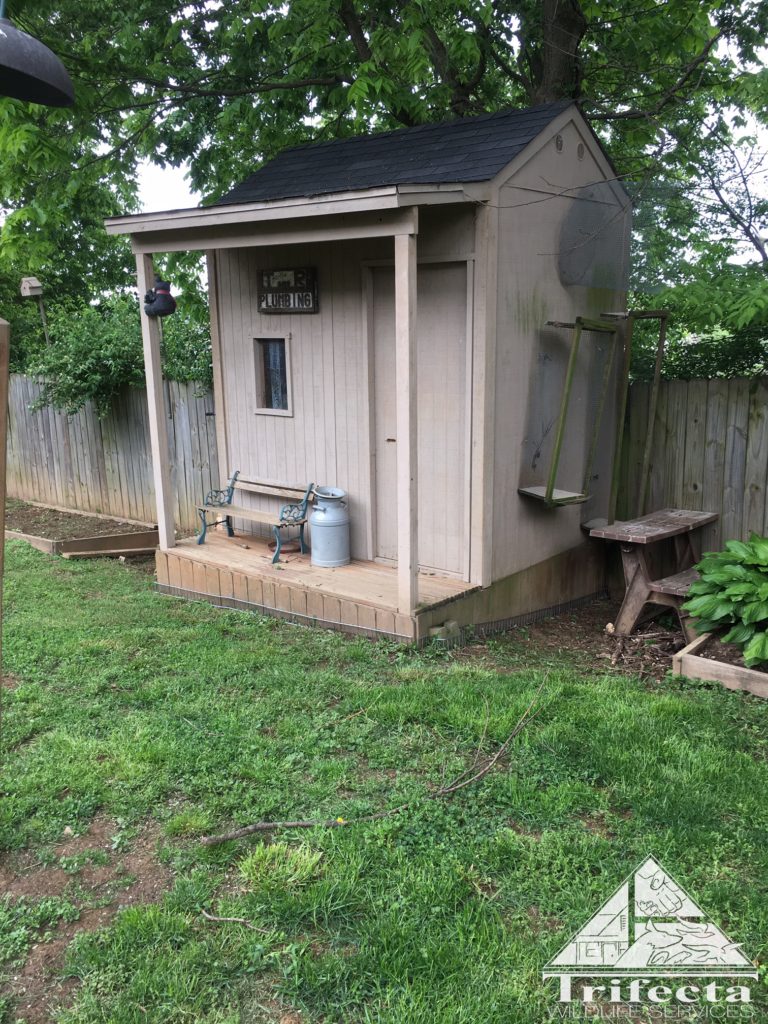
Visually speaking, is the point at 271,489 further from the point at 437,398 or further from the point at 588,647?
the point at 588,647

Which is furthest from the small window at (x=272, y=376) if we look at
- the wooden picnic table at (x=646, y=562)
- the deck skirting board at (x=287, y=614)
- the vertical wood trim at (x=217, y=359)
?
the wooden picnic table at (x=646, y=562)

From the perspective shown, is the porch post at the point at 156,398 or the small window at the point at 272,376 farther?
the small window at the point at 272,376

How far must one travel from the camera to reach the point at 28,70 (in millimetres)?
2268

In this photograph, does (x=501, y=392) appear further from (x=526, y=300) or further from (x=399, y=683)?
(x=399, y=683)

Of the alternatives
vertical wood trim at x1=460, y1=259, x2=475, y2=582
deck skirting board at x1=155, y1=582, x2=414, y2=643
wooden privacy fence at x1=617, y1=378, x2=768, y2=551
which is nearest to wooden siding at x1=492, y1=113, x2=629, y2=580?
vertical wood trim at x1=460, y1=259, x2=475, y2=582

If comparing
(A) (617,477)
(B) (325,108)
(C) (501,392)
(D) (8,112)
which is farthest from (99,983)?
(B) (325,108)

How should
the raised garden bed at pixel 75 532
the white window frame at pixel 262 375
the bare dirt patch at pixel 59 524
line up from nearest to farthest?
the white window frame at pixel 262 375
the raised garden bed at pixel 75 532
the bare dirt patch at pixel 59 524

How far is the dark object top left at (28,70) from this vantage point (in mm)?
2227

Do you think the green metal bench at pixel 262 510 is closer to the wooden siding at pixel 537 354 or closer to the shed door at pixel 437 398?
the shed door at pixel 437 398

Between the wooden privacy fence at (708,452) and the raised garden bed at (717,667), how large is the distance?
1.76 meters

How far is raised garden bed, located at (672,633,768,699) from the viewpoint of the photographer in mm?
4629

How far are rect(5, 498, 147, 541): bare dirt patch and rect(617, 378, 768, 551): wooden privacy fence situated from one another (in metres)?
5.18

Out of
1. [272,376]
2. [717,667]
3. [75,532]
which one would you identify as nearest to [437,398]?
[272,376]

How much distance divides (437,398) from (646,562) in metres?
1.93
